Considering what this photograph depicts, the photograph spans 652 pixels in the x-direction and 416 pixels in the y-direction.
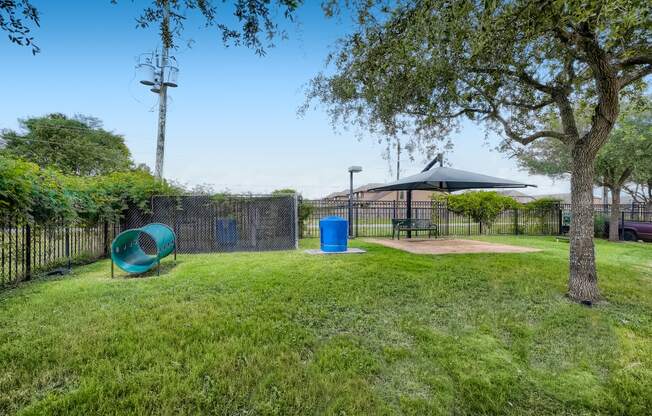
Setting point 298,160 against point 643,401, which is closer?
point 643,401

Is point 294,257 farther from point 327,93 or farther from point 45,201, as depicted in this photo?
point 45,201

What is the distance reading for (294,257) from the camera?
7.17 m

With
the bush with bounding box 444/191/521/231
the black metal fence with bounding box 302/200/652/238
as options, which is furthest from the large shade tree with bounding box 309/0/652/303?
the bush with bounding box 444/191/521/231

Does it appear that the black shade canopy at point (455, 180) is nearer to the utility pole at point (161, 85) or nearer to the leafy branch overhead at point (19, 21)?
the leafy branch overhead at point (19, 21)

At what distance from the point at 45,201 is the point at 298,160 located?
16.1 metres

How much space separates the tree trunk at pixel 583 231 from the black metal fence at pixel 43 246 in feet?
27.4

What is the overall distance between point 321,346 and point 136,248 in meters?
5.83

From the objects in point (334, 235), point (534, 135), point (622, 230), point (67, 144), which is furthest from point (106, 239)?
point (67, 144)

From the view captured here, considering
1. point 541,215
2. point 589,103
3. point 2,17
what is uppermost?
point 589,103

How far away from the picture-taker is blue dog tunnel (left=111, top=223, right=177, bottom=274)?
5633mm

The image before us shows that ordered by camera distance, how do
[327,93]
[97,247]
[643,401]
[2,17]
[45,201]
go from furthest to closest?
[97,247] < [327,93] < [45,201] < [643,401] < [2,17]

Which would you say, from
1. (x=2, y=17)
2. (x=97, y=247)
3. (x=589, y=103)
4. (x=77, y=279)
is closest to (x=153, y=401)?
(x=2, y=17)

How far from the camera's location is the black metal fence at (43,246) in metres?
4.92

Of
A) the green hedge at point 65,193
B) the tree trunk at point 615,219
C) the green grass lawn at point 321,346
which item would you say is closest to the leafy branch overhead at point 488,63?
the green grass lawn at point 321,346
